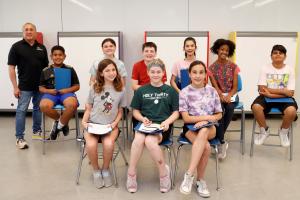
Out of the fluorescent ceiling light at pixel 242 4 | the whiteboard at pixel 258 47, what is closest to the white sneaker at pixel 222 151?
the whiteboard at pixel 258 47

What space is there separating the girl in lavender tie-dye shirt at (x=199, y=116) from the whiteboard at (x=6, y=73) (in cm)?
321

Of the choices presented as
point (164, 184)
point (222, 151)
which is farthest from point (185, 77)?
point (164, 184)

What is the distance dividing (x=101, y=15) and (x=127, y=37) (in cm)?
52

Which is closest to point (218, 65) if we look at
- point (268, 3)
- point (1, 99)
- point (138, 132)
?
point (138, 132)

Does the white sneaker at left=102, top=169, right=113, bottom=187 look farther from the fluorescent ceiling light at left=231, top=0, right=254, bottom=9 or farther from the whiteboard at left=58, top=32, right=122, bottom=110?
the fluorescent ceiling light at left=231, top=0, right=254, bottom=9

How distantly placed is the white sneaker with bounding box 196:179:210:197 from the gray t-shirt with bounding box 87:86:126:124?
2.99ft

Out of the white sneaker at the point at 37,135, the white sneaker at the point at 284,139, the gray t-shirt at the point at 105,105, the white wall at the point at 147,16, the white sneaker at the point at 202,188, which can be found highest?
the white wall at the point at 147,16

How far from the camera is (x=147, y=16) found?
5.05 m

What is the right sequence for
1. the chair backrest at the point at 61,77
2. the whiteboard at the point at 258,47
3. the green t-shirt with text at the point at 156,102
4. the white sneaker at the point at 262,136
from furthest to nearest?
the whiteboard at the point at 258,47, the chair backrest at the point at 61,77, the white sneaker at the point at 262,136, the green t-shirt with text at the point at 156,102

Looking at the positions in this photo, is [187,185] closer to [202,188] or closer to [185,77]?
[202,188]

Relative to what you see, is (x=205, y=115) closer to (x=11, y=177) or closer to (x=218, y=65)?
(x=218, y=65)

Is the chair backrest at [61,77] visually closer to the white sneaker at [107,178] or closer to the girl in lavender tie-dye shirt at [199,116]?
the white sneaker at [107,178]

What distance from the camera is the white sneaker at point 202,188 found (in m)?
2.55

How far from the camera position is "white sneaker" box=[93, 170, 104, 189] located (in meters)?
2.71
